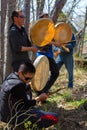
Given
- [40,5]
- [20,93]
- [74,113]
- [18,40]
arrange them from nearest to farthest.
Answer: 1. [20,93]
2. [18,40]
3. [74,113]
4. [40,5]

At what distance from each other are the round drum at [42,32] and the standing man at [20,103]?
1467 mm

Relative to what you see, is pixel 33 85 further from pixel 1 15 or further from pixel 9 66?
pixel 1 15

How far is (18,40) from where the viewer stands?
621cm

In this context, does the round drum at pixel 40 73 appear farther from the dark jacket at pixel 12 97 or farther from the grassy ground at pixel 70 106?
the dark jacket at pixel 12 97

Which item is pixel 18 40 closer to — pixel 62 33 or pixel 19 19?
pixel 19 19

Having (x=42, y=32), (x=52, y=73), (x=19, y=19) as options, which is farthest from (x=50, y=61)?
(x=19, y=19)

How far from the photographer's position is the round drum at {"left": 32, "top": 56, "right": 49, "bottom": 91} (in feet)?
21.9

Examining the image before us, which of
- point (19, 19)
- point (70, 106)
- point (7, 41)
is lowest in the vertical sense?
point (70, 106)

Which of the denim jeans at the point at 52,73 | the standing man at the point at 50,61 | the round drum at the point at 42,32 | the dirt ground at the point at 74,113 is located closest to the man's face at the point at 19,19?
the round drum at the point at 42,32

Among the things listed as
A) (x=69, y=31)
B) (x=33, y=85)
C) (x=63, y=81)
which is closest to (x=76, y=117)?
(x=33, y=85)

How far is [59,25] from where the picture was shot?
23.9 ft

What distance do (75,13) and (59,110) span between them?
6.61 meters

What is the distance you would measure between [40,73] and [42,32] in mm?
721

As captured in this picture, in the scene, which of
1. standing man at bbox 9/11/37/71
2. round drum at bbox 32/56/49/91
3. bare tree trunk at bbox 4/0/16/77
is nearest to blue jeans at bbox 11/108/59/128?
standing man at bbox 9/11/37/71
